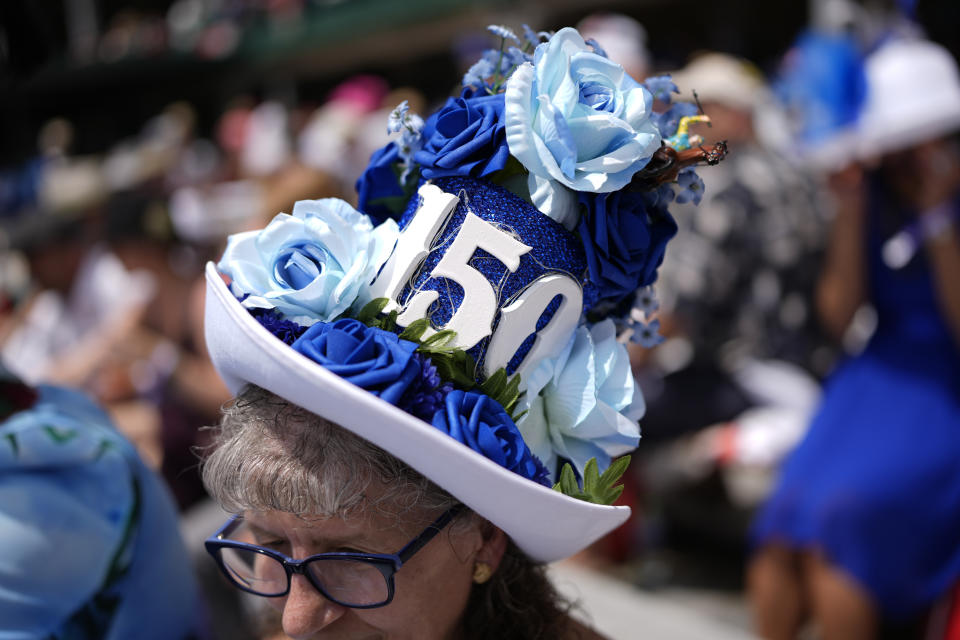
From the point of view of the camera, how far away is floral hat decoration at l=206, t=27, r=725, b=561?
1.16 meters

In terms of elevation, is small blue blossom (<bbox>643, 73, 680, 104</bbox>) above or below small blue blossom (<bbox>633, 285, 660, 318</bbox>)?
above

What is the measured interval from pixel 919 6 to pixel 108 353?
12.1ft

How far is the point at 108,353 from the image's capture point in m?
4.01

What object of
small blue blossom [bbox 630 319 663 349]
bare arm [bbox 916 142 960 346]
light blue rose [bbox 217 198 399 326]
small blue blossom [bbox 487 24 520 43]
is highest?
small blue blossom [bbox 487 24 520 43]

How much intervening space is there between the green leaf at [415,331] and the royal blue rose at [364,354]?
1cm

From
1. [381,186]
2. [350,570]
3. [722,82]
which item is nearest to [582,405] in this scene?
[350,570]

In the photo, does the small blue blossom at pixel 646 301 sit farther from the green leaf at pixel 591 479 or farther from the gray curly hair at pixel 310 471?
the gray curly hair at pixel 310 471

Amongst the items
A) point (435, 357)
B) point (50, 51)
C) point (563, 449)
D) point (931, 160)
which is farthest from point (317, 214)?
point (931, 160)

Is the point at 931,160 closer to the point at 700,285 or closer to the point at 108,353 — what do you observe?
the point at 700,285

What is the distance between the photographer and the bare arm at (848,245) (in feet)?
9.37

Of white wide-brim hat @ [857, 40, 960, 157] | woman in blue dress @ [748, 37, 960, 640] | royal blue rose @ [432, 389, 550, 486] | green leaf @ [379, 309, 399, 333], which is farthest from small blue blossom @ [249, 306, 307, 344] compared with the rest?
white wide-brim hat @ [857, 40, 960, 157]

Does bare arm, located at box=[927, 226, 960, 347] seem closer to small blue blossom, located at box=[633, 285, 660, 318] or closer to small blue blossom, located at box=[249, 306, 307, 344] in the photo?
small blue blossom, located at box=[633, 285, 660, 318]

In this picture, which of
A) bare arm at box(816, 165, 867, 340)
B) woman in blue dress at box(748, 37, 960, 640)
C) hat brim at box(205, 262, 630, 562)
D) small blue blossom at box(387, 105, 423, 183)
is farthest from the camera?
bare arm at box(816, 165, 867, 340)

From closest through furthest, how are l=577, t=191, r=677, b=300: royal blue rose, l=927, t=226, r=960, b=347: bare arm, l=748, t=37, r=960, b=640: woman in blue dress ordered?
1. l=577, t=191, r=677, b=300: royal blue rose
2. l=748, t=37, r=960, b=640: woman in blue dress
3. l=927, t=226, r=960, b=347: bare arm
